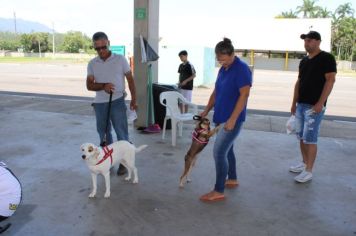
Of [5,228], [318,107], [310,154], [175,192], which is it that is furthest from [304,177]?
[5,228]

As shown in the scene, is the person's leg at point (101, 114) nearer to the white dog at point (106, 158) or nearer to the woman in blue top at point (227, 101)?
the white dog at point (106, 158)

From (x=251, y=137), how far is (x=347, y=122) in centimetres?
325

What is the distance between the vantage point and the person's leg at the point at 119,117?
4711 millimetres

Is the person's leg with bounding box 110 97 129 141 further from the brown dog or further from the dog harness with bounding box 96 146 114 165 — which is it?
the brown dog

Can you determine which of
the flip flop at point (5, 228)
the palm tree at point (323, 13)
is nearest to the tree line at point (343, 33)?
the palm tree at point (323, 13)

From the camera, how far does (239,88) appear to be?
3689 millimetres

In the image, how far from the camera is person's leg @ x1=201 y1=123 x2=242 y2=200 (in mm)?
3873

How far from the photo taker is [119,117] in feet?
15.6

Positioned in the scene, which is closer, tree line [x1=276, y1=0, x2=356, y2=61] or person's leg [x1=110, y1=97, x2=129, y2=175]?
person's leg [x1=110, y1=97, x2=129, y2=175]

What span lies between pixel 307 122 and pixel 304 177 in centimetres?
72

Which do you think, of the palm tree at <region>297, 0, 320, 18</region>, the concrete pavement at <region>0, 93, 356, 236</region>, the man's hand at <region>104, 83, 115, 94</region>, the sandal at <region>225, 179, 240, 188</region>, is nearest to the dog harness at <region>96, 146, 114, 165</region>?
the concrete pavement at <region>0, 93, 356, 236</region>

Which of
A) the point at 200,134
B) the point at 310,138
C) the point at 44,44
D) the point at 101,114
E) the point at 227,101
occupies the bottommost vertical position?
the point at 310,138

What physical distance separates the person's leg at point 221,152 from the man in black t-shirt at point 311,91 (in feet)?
3.82

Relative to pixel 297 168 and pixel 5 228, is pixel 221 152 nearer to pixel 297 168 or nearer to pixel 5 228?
pixel 297 168
